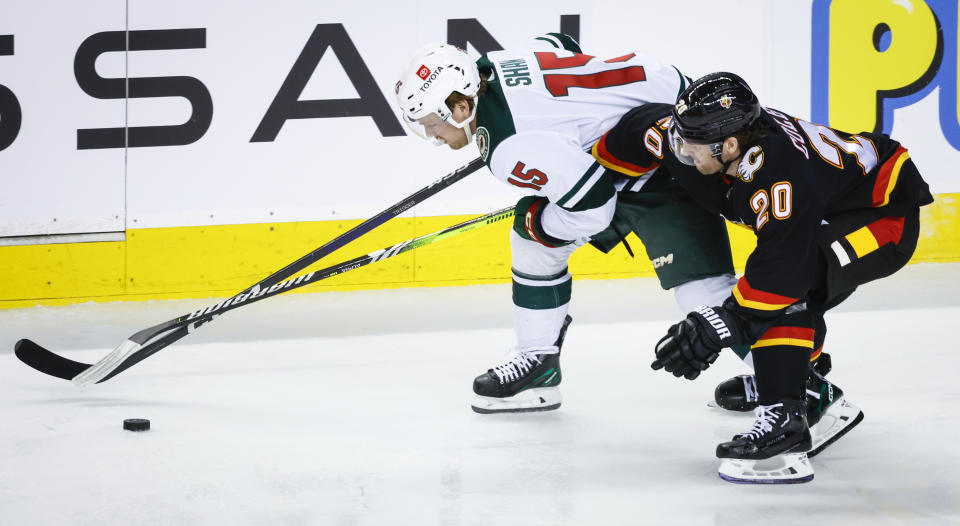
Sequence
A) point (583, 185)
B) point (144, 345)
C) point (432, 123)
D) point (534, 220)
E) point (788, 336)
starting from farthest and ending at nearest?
point (144, 345)
point (534, 220)
point (432, 123)
point (583, 185)
point (788, 336)

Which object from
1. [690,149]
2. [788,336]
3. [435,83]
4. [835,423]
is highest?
[435,83]

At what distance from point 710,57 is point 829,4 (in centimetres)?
57

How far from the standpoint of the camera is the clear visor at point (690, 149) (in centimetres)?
244

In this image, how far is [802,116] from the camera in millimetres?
5156

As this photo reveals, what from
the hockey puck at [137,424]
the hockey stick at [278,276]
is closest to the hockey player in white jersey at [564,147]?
the hockey stick at [278,276]

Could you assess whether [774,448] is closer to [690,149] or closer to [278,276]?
[690,149]

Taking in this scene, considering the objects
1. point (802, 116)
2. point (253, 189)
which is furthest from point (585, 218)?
point (802, 116)

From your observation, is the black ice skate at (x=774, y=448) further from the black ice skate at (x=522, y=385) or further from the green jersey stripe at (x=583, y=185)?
the black ice skate at (x=522, y=385)

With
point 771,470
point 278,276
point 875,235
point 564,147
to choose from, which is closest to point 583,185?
point 564,147

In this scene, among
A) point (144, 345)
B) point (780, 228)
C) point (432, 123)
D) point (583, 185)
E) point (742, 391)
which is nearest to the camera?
point (780, 228)

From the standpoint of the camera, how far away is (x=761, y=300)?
2.36 metres

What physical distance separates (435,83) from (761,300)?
0.91 m

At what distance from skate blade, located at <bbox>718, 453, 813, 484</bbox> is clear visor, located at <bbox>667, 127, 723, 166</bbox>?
0.64 metres

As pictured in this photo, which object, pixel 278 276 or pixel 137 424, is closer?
pixel 137 424
